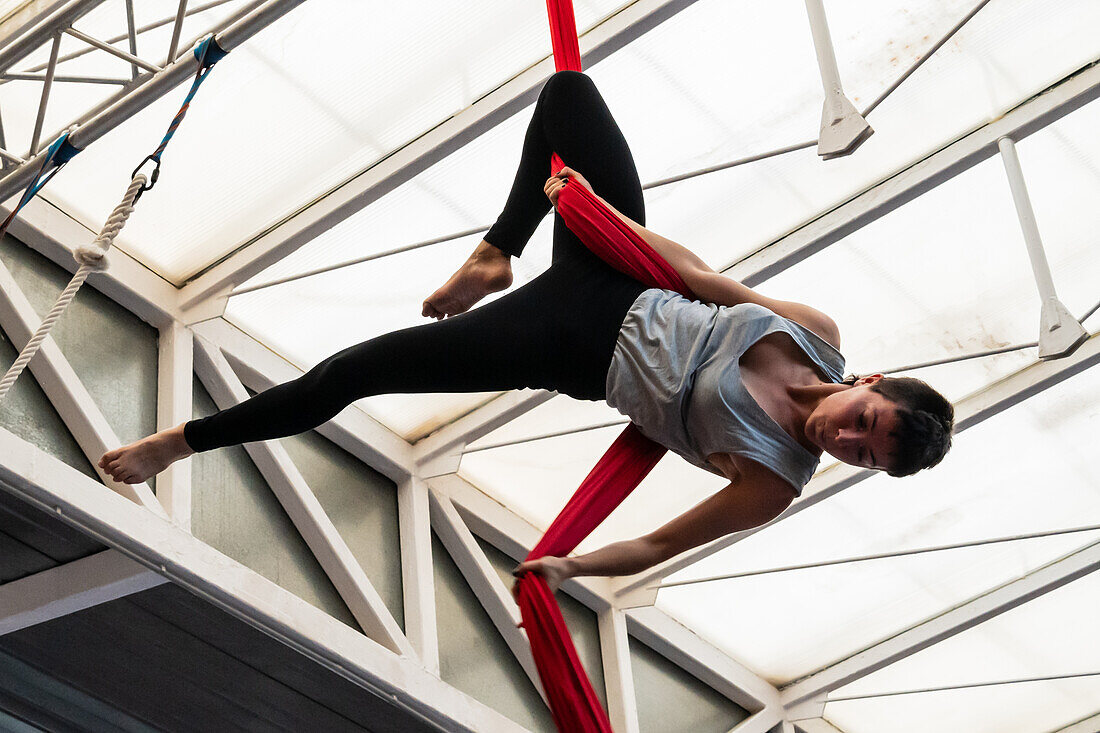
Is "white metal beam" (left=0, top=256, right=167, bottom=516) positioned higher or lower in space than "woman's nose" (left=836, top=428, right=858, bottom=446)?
higher

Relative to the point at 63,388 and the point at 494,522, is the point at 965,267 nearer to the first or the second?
the point at 494,522

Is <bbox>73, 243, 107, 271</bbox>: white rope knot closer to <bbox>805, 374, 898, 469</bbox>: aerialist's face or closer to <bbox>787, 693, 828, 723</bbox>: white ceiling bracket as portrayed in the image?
<bbox>805, 374, 898, 469</bbox>: aerialist's face

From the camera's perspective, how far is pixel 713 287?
2643 millimetres

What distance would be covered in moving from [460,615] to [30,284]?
2.34 meters

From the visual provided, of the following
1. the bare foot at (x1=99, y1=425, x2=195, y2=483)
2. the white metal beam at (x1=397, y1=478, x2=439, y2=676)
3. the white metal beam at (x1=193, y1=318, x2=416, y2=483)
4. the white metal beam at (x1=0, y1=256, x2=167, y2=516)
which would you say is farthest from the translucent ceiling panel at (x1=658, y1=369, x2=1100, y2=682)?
the bare foot at (x1=99, y1=425, x2=195, y2=483)

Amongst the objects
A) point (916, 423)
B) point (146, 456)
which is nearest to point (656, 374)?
point (916, 423)

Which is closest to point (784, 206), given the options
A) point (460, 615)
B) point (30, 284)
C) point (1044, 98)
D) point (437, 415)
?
point (1044, 98)

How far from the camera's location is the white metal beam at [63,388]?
14.5 ft

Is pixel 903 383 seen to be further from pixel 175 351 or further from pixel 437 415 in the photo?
pixel 437 415

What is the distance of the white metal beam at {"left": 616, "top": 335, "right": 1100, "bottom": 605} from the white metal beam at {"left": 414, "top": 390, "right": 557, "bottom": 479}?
3.63ft

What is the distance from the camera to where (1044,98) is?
5.20m

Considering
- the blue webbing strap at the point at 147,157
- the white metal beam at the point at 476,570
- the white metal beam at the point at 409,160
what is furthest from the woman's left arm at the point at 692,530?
the white metal beam at the point at 476,570

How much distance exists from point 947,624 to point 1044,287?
3.02m

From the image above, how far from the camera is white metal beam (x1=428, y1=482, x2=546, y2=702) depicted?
6.10m
